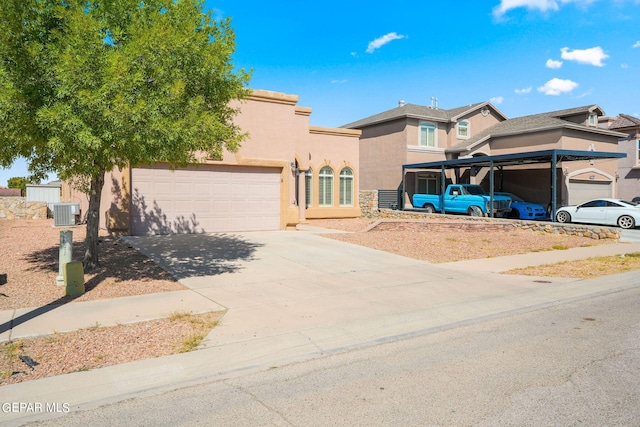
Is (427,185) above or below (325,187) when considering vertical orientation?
above

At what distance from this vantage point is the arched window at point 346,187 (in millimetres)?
25078

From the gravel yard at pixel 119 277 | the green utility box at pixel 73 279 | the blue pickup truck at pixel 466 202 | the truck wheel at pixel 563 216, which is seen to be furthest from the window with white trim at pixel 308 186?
the green utility box at pixel 73 279

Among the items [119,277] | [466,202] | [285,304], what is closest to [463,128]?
[466,202]

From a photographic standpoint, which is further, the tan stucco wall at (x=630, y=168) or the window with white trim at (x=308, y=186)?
the tan stucco wall at (x=630, y=168)

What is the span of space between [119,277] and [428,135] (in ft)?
85.5

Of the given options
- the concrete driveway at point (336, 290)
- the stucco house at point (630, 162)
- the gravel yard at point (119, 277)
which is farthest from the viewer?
the stucco house at point (630, 162)

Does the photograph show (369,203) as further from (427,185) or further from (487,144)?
(487,144)

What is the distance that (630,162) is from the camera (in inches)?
1369

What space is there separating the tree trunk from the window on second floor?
1083 inches

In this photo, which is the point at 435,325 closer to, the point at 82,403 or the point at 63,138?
the point at 82,403

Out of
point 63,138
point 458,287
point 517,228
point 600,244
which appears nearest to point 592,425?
point 458,287

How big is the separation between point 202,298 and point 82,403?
12.2 ft

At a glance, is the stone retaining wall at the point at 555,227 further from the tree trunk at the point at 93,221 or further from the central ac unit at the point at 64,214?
the central ac unit at the point at 64,214

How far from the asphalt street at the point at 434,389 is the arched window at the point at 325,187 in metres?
18.3
